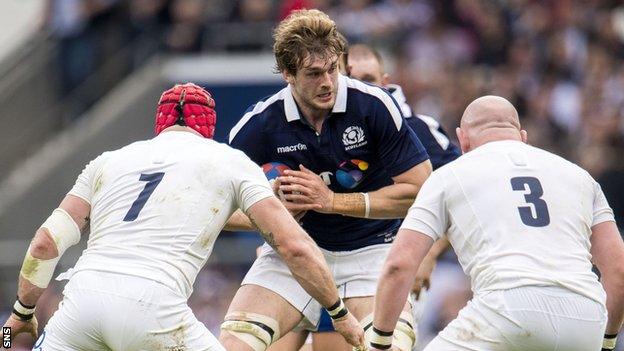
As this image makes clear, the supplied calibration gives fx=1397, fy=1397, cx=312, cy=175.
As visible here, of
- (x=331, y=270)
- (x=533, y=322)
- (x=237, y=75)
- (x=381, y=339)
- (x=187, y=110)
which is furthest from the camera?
(x=237, y=75)

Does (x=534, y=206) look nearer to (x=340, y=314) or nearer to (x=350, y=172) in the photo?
(x=340, y=314)

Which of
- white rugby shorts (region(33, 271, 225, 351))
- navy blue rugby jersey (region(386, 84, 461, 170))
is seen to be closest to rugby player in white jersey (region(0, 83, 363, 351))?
white rugby shorts (region(33, 271, 225, 351))

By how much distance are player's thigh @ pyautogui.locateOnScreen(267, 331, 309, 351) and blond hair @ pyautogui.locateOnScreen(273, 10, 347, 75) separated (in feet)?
6.03

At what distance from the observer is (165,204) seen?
24.0ft

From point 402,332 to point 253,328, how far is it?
39.4 inches

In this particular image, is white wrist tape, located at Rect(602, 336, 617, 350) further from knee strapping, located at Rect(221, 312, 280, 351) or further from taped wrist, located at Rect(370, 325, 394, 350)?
knee strapping, located at Rect(221, 312, 280, 351)

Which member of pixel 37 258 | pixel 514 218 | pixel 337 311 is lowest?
pixel 337 311

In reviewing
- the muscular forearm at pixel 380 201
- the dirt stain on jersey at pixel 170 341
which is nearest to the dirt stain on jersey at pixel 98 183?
the dirt stain on jersey at pixel 170 341

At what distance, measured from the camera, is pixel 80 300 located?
711 cm

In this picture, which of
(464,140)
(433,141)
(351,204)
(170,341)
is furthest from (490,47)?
(170,341)

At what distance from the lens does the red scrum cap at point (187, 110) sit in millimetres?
7793

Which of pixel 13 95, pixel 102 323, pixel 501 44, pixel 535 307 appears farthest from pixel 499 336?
pixel 13 95

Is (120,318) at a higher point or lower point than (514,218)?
lower

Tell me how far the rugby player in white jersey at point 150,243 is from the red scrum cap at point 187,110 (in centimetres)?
13
